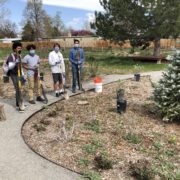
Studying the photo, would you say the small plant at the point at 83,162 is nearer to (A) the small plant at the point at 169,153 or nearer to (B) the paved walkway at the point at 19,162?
(B) the paved walkway at the point at 19,162

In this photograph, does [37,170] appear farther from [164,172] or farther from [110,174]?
[164,172]

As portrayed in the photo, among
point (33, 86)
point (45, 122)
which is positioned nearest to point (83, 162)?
point (45, 122)

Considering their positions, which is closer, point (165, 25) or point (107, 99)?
point (107, 99)

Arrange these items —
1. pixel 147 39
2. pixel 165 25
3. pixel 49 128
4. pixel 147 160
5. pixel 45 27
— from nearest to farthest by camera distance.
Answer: pixel 147 160
pixel 49 128
pixel 165 25
pixel 147 39
pixel 45 27

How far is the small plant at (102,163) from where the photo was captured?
5891 mm

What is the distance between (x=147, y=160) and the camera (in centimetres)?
627

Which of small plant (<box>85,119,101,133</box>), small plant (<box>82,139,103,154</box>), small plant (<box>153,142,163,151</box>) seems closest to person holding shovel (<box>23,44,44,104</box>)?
small plant (<box>85,119,101,133</box>)

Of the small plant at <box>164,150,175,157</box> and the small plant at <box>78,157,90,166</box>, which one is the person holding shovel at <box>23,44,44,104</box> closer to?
the small plant at <box>78,157,90,166</box>

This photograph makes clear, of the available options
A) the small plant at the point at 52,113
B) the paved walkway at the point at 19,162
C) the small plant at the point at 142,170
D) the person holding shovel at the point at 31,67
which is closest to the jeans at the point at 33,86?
the person holding shovel at the point at 31,67

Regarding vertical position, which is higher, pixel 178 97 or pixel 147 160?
pixel 178 97

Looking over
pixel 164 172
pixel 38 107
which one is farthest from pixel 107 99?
pixel 164 172

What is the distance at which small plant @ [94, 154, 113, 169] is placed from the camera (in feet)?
19.3

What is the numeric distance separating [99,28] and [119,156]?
18.7m

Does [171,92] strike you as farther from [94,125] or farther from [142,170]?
[142,170]
